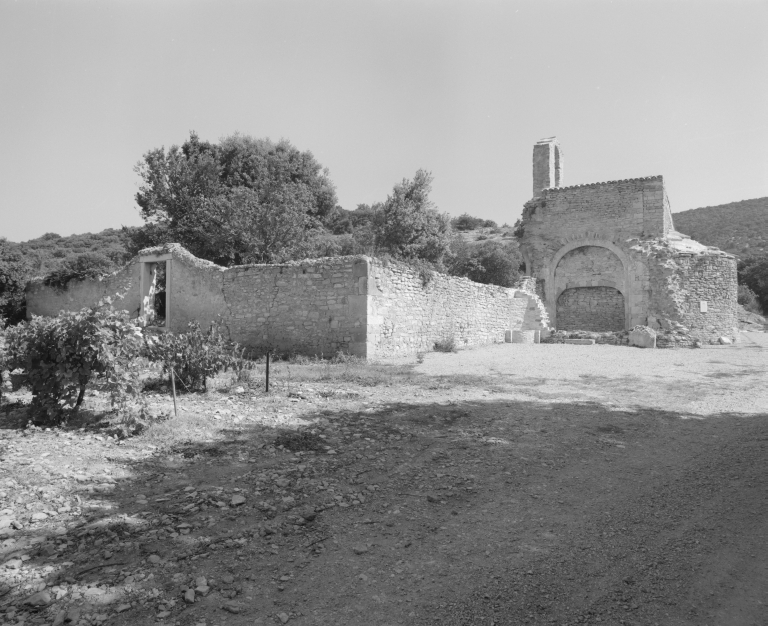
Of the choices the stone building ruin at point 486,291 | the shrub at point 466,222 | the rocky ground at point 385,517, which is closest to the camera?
the rocky ground at point 385,517

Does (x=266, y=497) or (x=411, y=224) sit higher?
(x=411, y=224)

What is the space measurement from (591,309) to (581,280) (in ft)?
4.97

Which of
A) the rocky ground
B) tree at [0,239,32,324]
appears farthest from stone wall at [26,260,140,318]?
the rocky ground

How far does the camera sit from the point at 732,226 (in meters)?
52.5

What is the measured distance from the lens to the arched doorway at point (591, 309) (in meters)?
23.1

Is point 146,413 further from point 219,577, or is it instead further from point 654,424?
point 654,424

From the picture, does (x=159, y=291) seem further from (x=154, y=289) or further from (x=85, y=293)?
(x=85, y=293)

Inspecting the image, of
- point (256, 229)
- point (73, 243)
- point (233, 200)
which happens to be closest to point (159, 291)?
point (256, 229)

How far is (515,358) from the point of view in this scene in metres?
12.8

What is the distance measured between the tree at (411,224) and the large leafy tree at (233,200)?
3354 millimetres

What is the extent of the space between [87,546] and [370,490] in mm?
1902

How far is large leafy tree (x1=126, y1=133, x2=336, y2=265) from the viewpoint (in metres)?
17.3

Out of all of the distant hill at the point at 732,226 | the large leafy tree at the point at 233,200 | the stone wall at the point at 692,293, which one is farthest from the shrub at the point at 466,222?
the stone wall at the point at 692,293

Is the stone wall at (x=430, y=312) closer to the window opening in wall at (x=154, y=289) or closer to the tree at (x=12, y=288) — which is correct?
the window opening in wall at (x=154, y=289)
